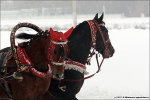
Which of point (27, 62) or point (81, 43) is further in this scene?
point (81, 43)

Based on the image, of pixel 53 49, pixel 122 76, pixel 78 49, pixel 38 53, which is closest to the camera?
pixel 53 49

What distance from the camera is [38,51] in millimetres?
3736

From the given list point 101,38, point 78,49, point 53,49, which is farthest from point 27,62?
point 101,38

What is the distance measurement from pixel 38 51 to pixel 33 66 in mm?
211

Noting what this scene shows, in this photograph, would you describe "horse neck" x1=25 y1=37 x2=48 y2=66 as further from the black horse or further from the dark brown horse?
the black horse

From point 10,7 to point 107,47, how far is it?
114 ft

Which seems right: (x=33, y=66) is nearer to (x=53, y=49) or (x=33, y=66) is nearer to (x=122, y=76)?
(x=53, y=49)

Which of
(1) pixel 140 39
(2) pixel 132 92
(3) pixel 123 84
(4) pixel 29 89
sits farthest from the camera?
(1) pixel 140 39

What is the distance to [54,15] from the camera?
37656 millimetres

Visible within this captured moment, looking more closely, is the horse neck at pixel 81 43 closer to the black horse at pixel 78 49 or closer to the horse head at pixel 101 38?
the black horse at pixel 78 49

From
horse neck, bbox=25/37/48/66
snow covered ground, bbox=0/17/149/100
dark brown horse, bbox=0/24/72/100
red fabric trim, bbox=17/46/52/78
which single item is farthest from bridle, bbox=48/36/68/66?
snow covered ground, bbox=0/17/149/100

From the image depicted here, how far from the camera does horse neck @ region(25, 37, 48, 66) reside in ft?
12.1

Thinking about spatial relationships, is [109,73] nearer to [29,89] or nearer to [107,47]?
[107,47]

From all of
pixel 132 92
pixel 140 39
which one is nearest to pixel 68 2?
pixel 140 39
